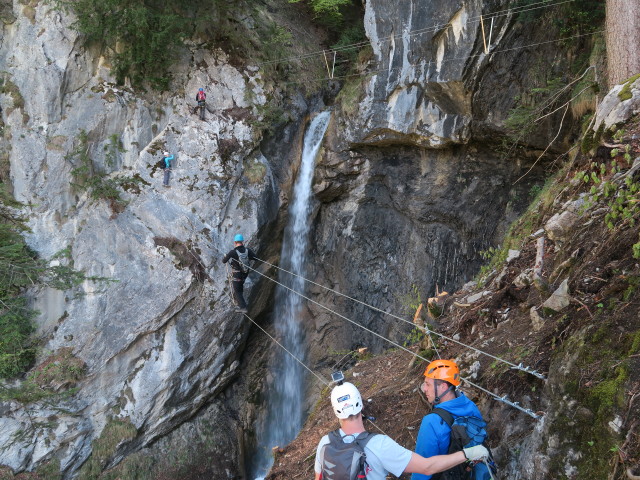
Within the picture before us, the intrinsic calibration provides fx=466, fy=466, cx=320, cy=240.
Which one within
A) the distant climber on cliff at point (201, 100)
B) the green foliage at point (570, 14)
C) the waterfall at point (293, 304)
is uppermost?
the green foliage at point (570, 14)

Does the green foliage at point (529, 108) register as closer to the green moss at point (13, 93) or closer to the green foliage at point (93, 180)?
the green foliage at point (93, 180)

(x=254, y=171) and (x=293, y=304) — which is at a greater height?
(x=254, y=171)

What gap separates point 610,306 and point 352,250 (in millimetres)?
9951

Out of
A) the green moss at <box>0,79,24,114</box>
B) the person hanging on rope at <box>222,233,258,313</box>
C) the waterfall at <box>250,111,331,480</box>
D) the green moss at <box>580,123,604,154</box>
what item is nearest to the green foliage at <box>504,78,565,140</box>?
the green moss at <box>580,123,604,154</box>

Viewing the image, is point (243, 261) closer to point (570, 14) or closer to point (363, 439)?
point (363, 439)

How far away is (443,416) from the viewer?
9.80 ft

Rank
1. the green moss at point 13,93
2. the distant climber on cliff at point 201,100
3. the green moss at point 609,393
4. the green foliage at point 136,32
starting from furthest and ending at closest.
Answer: the distant climber on cliff at point 201,100 → the green moss at point 13,93 → the green foliage at point 136,32 → the green moss at point 609,393

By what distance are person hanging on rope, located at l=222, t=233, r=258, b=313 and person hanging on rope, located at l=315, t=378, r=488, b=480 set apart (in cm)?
714

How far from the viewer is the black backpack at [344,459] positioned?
263cm

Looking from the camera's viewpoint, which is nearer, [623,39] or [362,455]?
[362,455]

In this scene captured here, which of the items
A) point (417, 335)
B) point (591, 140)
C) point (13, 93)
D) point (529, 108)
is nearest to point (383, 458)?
point (591, 140)

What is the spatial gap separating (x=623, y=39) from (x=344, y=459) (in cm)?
631

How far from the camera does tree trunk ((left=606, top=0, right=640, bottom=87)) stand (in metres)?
5.91

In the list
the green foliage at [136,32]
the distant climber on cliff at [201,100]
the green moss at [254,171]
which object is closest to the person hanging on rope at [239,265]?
the green moss at [254,171]
